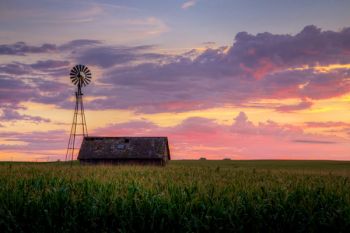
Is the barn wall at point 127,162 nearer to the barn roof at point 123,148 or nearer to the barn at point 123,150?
the barn at point 123,150

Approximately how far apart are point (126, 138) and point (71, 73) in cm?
942

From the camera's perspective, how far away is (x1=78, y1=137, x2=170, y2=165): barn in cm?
4769

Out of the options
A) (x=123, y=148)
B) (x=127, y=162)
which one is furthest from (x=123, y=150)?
(x=127, y=162)

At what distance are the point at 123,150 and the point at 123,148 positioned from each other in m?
0.42

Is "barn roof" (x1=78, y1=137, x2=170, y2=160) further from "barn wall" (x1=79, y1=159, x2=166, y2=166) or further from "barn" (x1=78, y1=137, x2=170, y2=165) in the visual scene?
"barn wall" (x1=79, y1=159, x2=166, y2=166)

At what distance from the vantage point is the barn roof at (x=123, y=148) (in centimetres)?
4781

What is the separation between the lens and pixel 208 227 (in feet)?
33.5

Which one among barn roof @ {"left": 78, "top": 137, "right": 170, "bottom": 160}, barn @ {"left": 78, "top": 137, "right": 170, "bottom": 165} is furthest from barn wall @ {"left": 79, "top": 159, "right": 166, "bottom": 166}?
barn roof @ {"left": 78, "top": 137, "right": 170, "bottom": 160}

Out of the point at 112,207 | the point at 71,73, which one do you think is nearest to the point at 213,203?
the point at 112,207

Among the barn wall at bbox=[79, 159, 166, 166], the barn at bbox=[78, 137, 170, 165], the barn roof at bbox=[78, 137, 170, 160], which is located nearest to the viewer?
the barn wall at bbox=[79, 159, 166, 166]

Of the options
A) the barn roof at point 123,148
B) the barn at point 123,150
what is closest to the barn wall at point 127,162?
the barn at point 123,150

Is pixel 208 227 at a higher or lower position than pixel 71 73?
lower

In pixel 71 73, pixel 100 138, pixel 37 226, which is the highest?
pixel 71 73

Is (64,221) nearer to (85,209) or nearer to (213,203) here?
(85,209)
